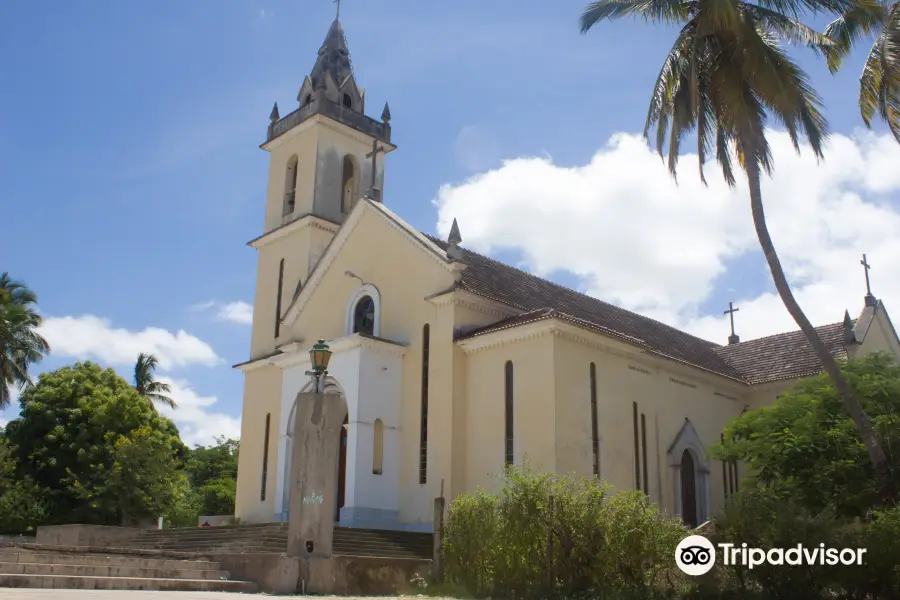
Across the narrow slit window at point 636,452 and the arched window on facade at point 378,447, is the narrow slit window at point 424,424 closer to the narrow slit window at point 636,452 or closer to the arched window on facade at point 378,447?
the arched window on facade at point 378,447

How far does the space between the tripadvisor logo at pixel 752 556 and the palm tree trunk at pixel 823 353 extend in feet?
12.5

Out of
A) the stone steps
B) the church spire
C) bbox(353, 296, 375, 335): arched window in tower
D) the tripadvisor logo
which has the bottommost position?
the stone steps

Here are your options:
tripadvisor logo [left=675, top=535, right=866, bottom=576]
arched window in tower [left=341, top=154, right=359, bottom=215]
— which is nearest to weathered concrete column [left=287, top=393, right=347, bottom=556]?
tripadvisor logo [left=675, top=535, right=866, bottom=576]

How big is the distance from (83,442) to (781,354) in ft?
92.6

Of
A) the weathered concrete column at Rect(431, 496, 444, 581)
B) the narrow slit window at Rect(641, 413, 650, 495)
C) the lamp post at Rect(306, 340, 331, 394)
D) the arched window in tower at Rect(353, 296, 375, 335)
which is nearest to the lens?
the lamp post at Rect(306, 340, 331, 394)

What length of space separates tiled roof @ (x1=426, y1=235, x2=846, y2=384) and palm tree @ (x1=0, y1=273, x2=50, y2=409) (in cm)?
1951

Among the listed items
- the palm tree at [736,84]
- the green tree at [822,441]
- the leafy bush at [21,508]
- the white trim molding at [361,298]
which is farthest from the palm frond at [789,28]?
the leafy bush at [21,508]

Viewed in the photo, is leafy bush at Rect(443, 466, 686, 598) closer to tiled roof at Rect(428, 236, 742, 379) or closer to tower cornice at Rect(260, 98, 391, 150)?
tiled roof at Rect(428, 236, 742, 379)

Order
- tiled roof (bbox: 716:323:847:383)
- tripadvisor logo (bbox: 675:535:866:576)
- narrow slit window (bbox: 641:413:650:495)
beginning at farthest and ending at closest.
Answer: tiled roof (bbox: 716:323:847:383), narrow slit window (bbox: 641:413:650:495), tripadvisor logo (bbox: 675:535:866:576)

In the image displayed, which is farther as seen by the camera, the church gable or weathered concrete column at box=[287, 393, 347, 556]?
the church gable

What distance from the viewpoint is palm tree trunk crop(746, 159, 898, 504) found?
54.7 feet

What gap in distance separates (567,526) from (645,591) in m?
1.66

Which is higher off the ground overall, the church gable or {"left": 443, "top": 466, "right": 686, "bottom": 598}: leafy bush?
the church gable

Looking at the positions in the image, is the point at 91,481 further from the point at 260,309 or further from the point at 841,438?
the point at 841,438
